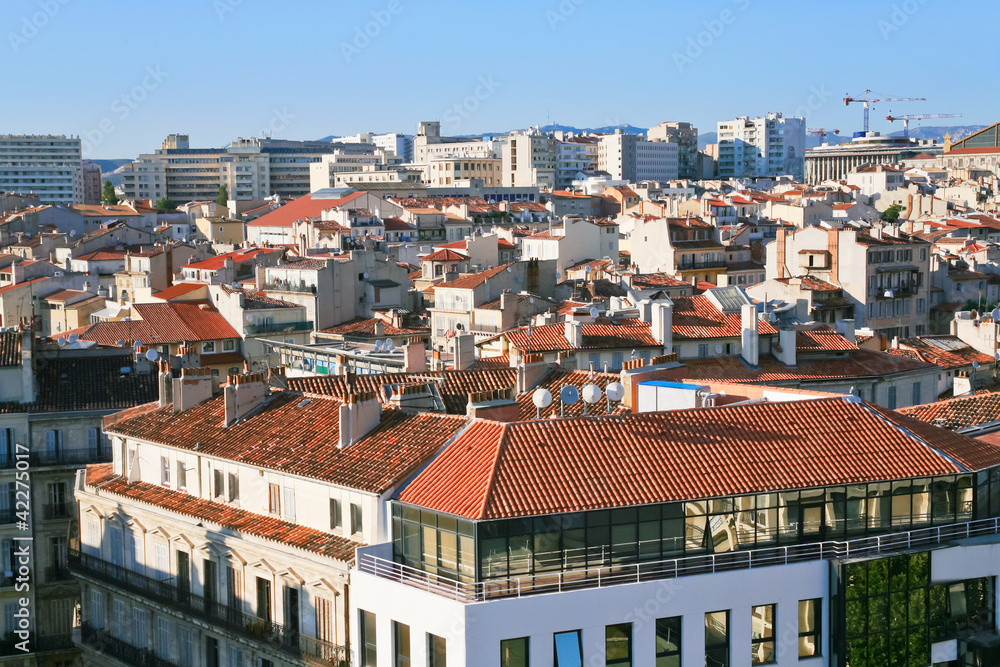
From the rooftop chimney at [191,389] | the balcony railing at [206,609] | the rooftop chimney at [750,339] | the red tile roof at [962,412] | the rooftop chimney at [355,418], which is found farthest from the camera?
the rooftop chimney at [750,339]

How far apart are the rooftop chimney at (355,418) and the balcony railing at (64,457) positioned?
13.7 m

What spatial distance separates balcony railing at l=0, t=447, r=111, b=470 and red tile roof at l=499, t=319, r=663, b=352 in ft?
42.8

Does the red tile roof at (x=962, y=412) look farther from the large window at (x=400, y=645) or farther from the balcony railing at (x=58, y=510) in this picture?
the balcony railing at (x=58, y=510)

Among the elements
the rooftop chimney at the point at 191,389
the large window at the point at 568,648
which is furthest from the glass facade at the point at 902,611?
the rooftop chimney at the point at 191,389

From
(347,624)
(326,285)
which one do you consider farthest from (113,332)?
(347,624)

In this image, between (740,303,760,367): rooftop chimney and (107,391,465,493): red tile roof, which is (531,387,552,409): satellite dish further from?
(740,303,760,367): rooftop chimney

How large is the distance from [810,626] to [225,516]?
1154 cm

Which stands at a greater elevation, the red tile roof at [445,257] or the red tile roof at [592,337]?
the red tile roof at [445,257]

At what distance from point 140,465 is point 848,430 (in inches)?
608

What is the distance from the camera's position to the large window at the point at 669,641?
2306 centimetres

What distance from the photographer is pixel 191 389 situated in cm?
3278

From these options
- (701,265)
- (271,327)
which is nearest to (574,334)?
(271,327)

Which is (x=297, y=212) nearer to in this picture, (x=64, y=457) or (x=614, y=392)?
(x=64, y=457)

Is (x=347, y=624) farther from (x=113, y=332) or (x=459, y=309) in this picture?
(x=459, y=309)
